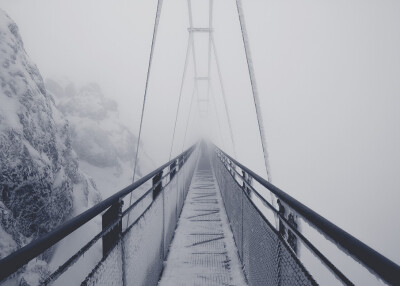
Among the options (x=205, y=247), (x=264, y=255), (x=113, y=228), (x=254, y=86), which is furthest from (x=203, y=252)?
(x=254, y=86)

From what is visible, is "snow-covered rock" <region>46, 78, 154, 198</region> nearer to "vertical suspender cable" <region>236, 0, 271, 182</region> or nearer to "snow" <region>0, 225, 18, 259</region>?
"snow" <region>0, 225, 18, 259</region>

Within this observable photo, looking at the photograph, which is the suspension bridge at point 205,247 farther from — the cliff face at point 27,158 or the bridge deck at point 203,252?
the cliff face at point 27,158

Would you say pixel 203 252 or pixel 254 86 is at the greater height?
pixel 254 86

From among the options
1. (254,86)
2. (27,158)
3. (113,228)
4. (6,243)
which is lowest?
(6,243)

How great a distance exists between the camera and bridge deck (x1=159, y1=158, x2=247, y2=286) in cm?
410

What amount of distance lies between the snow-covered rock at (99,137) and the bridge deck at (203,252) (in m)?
41.1

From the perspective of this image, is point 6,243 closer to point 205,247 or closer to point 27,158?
point 27,158

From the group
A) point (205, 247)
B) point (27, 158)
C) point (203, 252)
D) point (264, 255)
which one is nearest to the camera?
point (264, 255)

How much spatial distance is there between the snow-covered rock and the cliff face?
22446 millimetres

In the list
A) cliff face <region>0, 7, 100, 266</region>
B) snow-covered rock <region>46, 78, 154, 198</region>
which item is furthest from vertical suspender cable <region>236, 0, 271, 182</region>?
snow-covered rock <region>46, 78, 154, 198</region>

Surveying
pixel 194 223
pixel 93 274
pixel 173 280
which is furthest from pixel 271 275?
pixel 194 223

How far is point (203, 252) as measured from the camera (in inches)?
198

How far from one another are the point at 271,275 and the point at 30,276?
14.7 m

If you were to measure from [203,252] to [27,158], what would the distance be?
16.6m
